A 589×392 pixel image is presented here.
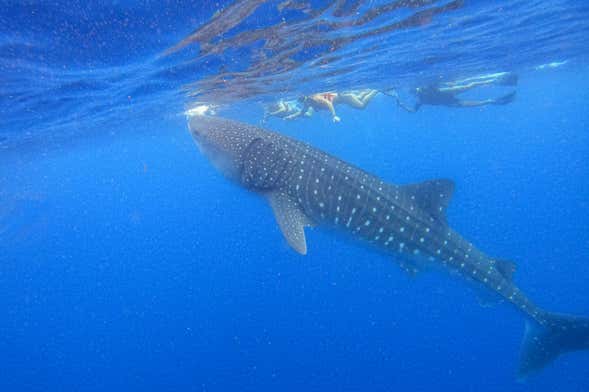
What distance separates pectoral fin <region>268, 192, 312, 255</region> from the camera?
21.6ft

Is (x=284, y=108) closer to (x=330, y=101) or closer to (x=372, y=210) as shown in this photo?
(x=330, y=101)

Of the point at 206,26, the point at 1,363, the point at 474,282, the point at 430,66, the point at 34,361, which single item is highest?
the point at 206,26

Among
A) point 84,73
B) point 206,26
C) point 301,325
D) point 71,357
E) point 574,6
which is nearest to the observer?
point 206,26

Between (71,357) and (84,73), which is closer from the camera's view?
(84,73)

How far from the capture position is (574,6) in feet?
40.0

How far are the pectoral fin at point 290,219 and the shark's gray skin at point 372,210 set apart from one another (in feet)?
0.06

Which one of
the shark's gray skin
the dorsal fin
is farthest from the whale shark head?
the dorsal fin

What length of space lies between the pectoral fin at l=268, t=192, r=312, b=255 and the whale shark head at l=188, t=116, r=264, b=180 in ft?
3.28

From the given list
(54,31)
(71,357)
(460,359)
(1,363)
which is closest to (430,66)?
(460,359)

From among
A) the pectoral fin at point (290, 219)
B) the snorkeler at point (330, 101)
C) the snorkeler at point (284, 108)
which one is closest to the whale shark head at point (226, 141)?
the pectoral fin at point (290, 219)

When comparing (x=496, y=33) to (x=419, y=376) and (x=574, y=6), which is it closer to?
(x=574, y=6)

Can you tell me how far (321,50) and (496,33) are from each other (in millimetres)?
6332

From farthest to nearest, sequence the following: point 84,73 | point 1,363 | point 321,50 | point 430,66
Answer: point 1,363 < point 430,66 < point 321,50 < point 84,73

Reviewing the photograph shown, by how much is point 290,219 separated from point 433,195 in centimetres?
248
